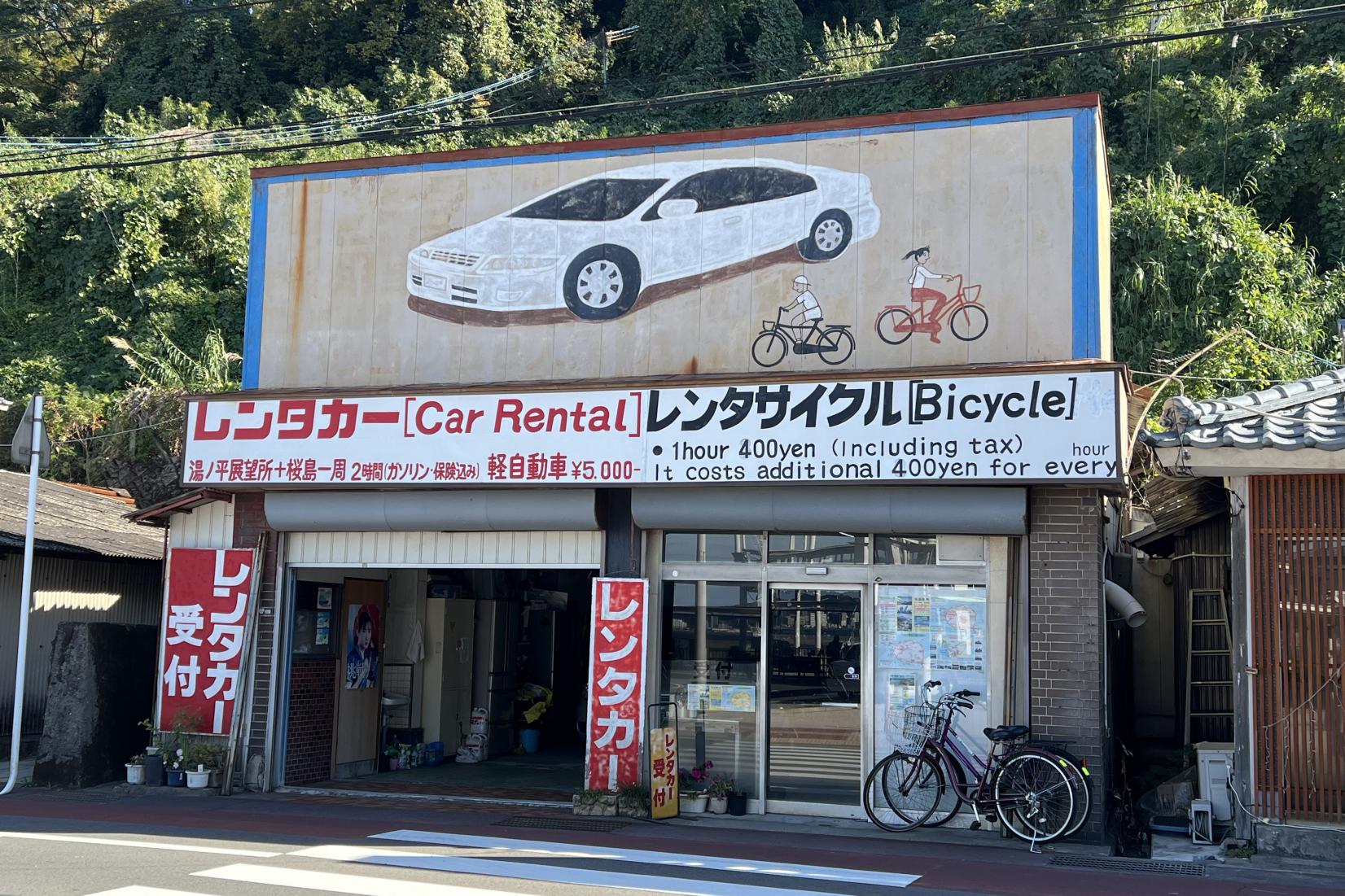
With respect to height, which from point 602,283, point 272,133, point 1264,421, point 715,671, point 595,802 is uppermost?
point 272,133

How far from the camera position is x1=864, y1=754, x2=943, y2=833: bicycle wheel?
450 inches

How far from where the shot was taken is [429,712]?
54.7ft

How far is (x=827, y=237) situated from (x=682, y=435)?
8.10 ft

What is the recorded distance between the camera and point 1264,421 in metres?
10.1

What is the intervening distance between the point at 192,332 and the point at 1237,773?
27.7 meters

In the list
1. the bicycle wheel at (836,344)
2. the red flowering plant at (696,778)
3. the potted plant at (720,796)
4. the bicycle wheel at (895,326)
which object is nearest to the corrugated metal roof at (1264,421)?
the bicycle wheel at (895,326)

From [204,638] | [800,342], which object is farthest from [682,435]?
[204,638]

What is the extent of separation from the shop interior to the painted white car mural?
3994mm

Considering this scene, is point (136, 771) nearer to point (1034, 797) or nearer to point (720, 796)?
point (720, 796)

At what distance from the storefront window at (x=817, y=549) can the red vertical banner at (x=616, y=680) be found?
138 centimetres

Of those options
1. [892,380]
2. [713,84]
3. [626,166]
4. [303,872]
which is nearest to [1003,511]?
[892,380]

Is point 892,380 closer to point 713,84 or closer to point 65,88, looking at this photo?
point 713,84

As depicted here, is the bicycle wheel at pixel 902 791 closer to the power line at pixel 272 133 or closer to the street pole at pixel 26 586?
the street pole at pixel 26 586

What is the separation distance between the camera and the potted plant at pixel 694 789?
40.2 feet
